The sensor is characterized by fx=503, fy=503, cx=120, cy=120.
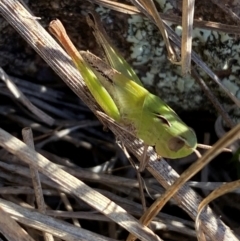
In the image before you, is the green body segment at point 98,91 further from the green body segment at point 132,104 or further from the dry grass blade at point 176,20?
the dry grass blade at point 176,20

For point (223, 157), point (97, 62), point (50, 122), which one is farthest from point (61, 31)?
point (223, 157)

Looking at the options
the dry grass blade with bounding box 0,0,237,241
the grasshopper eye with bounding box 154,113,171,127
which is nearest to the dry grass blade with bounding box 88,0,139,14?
the dry grass blade with bounding box 0,0,237,241

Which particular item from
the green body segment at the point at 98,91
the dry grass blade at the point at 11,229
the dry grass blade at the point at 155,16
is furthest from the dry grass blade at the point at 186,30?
the dry grass blade at the point at 11,229

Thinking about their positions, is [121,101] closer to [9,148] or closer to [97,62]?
[97,62]

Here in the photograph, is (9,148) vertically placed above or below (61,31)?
below

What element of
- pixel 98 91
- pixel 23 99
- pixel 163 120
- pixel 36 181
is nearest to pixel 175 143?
pixel 163 120

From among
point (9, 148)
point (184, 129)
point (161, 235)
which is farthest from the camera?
point (161, 235)

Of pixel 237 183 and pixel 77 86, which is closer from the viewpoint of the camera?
pixel 237 183

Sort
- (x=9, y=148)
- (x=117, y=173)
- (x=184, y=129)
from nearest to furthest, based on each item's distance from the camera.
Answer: (x=184, y=129), (x=9, y=148), (x=117, y=173)
